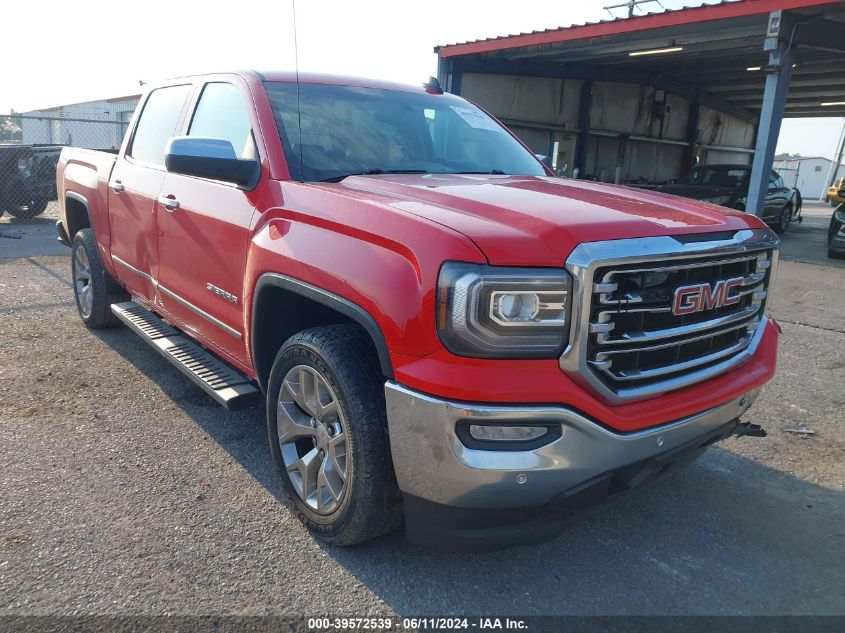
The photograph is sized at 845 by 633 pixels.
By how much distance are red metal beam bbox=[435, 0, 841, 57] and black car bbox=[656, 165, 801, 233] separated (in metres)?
3.51

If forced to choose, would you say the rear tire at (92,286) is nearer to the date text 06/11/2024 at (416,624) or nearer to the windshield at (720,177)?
the date text 06/11/2024 at (416,624)

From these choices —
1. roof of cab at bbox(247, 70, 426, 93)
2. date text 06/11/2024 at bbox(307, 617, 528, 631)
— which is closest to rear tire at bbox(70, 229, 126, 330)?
roof of cab at bbox(247, 70, 426, 93)

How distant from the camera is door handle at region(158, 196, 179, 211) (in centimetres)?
364

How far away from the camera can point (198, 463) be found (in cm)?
335

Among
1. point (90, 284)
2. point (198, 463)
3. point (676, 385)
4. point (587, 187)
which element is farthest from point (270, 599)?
point (90, 284)

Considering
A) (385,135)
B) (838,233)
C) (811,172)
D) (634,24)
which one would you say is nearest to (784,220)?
(838,233)

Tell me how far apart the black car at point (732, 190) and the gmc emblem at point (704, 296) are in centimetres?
1199

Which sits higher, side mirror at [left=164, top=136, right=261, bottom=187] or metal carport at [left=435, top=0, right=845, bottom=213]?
metal carport at [left=435, top=0, right=845, bottom=213]

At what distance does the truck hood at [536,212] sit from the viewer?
208cm

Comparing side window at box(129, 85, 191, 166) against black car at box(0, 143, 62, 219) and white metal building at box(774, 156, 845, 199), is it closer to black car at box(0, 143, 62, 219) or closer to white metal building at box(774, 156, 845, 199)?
black car at box(0, 143, 62, 219)

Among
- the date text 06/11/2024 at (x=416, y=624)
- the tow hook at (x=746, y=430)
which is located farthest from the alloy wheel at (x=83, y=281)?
the tow hook at (x=746, y=430)

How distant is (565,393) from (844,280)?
9.70 m

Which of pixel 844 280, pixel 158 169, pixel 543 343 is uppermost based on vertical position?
pixel 158 169

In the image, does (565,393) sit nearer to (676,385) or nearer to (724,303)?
(676,385)
